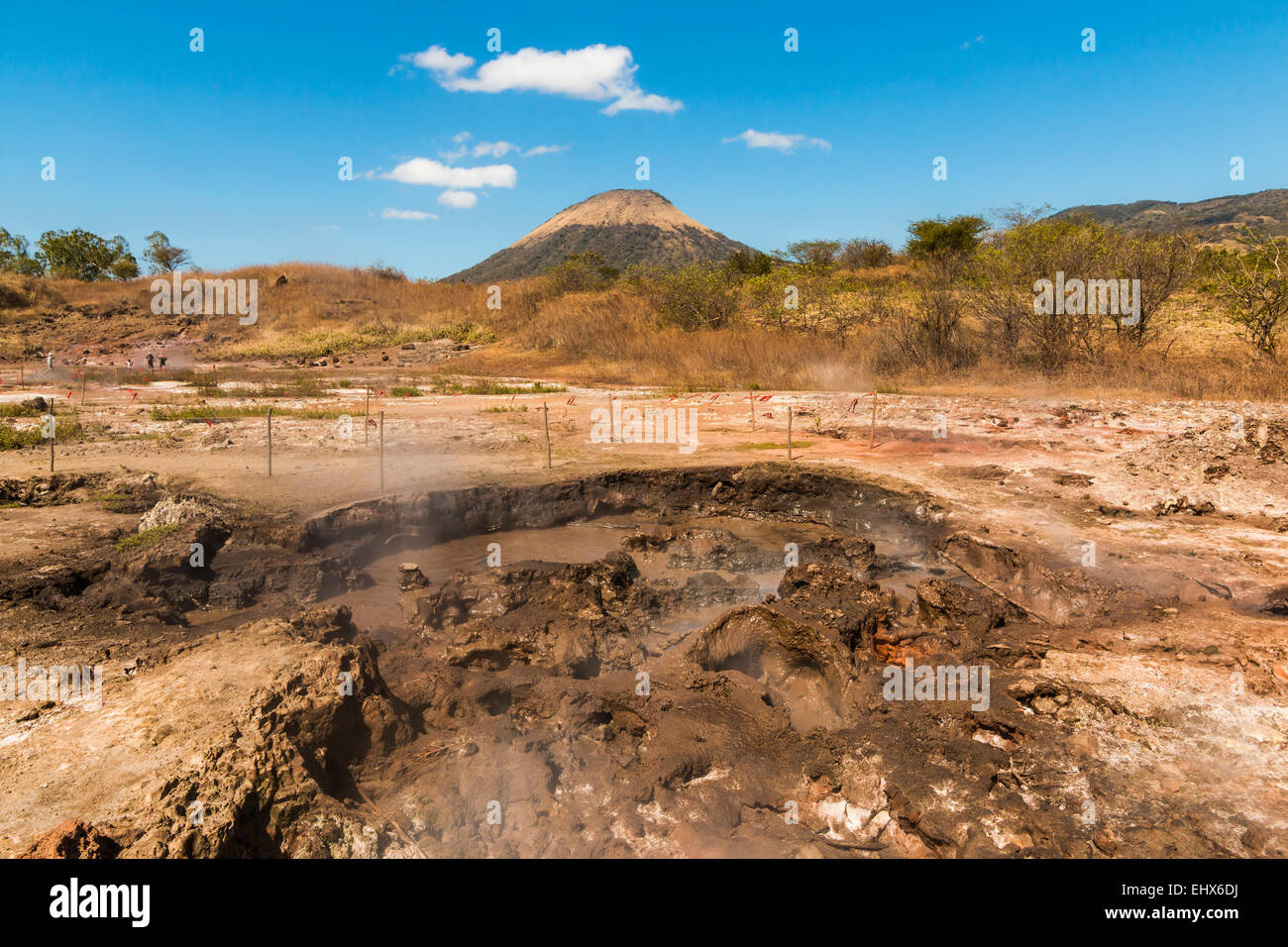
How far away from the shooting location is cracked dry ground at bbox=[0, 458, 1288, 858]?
367cm

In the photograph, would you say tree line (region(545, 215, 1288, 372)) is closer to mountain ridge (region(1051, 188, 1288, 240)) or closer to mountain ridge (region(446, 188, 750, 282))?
mountain ridge (region(1051, 188, 1288, 240))

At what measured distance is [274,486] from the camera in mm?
9938

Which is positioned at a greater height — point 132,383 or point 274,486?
point 132,383

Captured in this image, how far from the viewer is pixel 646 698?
16.3ft

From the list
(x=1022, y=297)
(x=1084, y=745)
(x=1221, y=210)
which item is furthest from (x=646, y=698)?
(x=1221, y=210)

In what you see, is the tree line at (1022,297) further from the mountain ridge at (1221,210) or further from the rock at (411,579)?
the mountain ridge at (1221,210)

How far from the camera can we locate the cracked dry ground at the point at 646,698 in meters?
3.67

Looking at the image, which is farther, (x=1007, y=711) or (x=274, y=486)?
(x=274, y=486)

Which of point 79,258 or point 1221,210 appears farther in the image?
point 1221,210

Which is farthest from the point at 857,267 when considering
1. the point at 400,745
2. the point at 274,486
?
the point at 400,745

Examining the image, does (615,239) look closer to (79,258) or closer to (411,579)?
(79,258)
